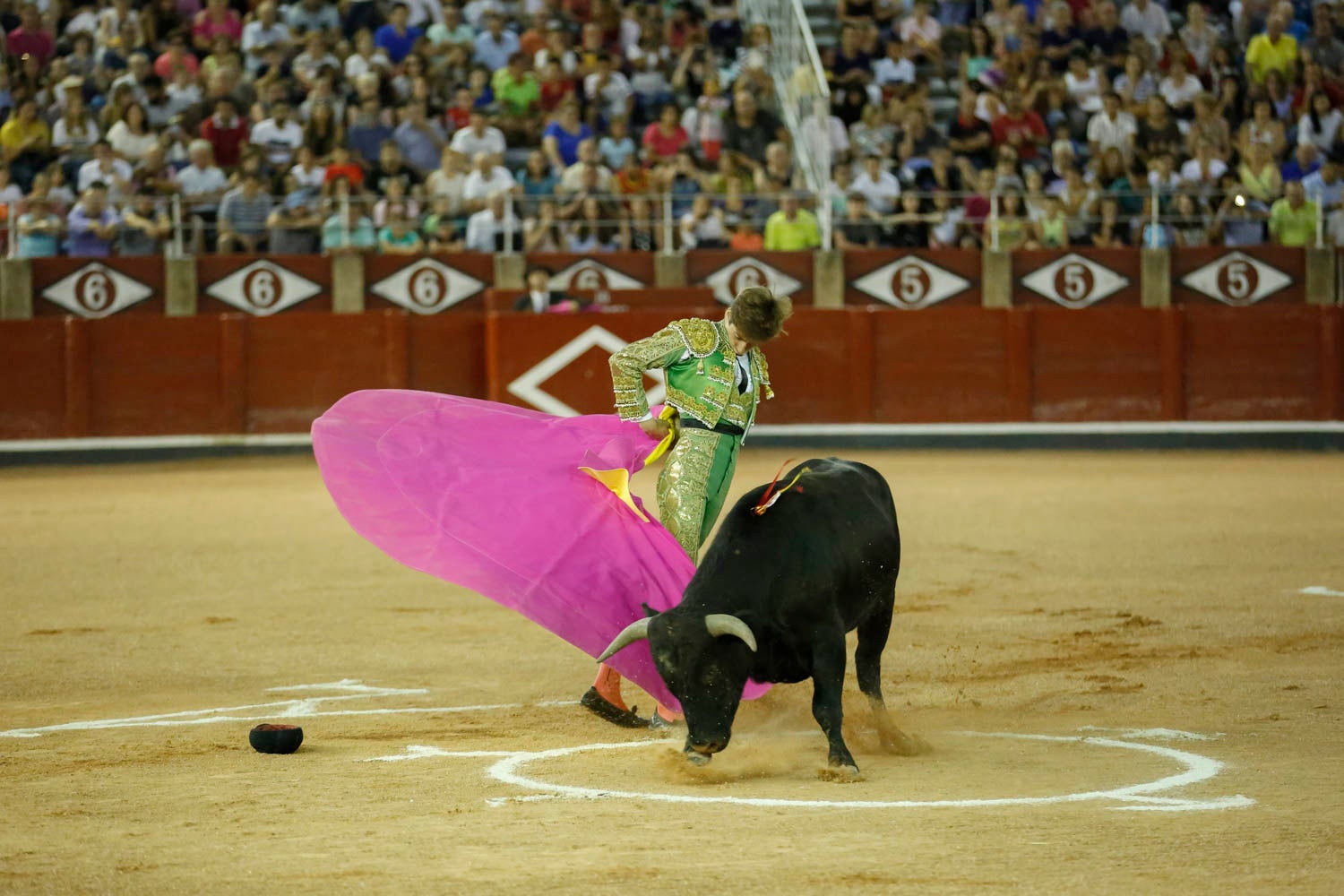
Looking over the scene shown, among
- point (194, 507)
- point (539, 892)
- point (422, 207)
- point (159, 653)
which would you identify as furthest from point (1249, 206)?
point (539, 892)

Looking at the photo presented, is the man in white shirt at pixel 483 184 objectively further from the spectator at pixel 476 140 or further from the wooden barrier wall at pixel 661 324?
the wooden barrier wall at pixel 661 324

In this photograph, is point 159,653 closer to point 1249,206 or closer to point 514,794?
point 514,794

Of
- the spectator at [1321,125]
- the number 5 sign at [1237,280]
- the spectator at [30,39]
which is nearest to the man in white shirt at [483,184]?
the spectator at [30,39]

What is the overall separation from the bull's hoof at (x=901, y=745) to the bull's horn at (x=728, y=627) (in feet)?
2.36

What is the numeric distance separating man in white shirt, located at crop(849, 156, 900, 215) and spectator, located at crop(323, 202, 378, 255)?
12.7ft

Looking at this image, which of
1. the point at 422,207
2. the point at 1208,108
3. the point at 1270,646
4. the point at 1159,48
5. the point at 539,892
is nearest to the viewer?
the point at 539,892

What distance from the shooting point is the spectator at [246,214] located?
14.2 meters

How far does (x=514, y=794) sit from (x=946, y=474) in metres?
9.26

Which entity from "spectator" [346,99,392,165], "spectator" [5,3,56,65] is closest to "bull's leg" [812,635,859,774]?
"spectator" [346,99,392,165]

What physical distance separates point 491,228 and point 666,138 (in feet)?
5.29

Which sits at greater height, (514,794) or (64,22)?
(64,22)

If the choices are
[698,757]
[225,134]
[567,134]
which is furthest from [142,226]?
[698,757]

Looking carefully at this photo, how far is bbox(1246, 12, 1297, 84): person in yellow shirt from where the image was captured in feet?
54.4

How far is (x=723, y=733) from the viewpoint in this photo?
14.4 ft
